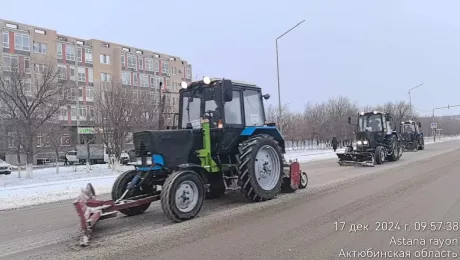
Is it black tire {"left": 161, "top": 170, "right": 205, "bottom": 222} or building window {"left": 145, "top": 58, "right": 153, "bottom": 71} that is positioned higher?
building window {"left": 145, "top": 58, "right": 153, "bottom": 71}

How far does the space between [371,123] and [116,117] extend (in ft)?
47.4

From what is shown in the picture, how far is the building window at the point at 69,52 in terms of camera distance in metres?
60.4

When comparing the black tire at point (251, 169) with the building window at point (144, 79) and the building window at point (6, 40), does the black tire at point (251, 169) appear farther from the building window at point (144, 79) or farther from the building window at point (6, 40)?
the building window at point (144, 79)

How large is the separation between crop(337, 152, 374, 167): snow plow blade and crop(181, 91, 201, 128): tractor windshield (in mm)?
12084

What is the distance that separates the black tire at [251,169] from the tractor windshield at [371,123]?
1389 cm

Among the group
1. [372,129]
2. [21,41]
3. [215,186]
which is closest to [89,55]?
[21,41]

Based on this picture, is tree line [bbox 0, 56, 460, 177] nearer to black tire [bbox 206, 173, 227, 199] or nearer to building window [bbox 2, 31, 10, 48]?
black tire [bbox 206, 173, 227, 199]

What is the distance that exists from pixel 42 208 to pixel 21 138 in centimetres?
1278

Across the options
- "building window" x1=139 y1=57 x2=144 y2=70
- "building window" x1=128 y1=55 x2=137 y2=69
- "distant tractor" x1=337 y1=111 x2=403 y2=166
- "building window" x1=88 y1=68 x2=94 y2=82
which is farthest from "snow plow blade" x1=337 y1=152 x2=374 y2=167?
"building window" x1=139 y1=57 x2=144 y2=70

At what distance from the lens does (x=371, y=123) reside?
2175cm

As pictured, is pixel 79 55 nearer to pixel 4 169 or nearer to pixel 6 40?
pixel 6 40

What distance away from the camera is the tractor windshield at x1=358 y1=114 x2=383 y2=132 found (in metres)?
21.5

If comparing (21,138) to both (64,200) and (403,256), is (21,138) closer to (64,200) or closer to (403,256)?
(64,200)

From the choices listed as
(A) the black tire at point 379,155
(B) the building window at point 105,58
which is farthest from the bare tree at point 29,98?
(B) the building window at point 105,58
